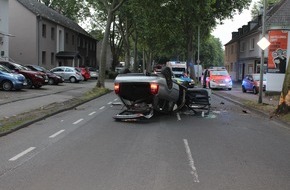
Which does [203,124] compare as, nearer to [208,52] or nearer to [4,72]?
[4,72]

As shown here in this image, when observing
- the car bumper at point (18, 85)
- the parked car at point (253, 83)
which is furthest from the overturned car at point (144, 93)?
the parked car at point (253, 83)

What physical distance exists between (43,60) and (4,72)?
24.5 m

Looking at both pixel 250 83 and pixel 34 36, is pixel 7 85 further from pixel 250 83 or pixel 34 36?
pixel 34 36

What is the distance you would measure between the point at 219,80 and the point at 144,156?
30.9 metres

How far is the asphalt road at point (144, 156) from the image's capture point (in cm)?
682

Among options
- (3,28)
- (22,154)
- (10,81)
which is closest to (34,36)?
(3,28)

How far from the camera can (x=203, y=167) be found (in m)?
7.93

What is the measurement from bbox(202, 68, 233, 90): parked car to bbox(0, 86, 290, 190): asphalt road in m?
24.2

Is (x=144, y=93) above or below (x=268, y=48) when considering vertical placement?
below

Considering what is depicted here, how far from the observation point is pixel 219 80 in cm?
3900

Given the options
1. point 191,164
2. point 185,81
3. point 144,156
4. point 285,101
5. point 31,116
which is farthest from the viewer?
point 185,81

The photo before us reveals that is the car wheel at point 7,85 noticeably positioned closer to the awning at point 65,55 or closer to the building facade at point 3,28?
the building facade at point 3,28

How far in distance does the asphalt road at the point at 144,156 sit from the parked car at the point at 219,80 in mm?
24246

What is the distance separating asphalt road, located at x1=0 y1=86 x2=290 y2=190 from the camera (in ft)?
22.4
